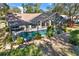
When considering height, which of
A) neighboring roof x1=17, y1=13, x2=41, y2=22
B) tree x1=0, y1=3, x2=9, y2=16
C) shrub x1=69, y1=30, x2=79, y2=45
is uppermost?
tree x1=0, y1=3, x2=9, y2=16

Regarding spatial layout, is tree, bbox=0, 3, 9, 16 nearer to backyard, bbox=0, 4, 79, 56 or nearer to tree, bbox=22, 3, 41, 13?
backyard, bbox=0, 4, 79, 56

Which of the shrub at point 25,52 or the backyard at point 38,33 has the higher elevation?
the backyard at point 38,33

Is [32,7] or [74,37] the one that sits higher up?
[32,7]

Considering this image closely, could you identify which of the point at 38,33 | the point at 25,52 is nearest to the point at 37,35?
the point at 38,33

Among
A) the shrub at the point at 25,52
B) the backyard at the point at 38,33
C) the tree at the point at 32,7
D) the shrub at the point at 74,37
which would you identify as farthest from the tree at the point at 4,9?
the shrub at the point at 74,37

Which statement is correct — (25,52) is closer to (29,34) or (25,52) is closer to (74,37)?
(29,34)

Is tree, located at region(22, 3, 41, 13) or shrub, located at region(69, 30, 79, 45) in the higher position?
tree, located at region(22, 3, 41, 13)


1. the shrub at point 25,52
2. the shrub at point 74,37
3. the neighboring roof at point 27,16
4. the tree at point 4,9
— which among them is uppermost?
the tree at point 4,9

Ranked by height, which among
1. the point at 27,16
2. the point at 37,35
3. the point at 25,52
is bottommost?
the point at 25,52

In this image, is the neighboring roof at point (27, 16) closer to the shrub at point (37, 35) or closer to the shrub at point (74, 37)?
the shrub at point (37, 35)

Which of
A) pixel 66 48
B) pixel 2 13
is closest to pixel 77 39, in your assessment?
pixel 66 48

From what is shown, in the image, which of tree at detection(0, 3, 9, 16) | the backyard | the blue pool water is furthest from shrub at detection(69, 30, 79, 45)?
tree at detection(0, 3, 9, 16)
